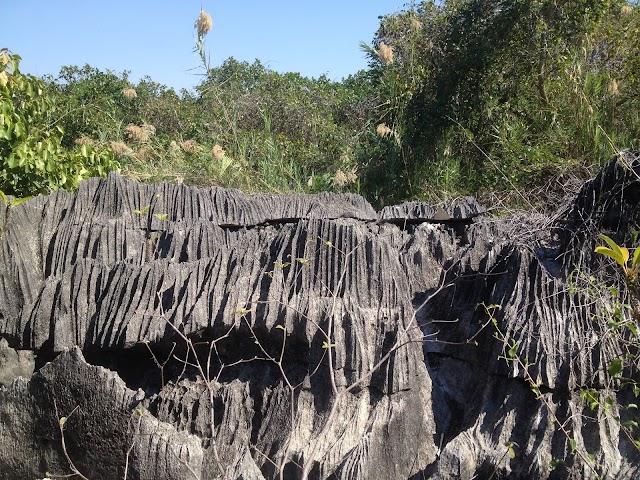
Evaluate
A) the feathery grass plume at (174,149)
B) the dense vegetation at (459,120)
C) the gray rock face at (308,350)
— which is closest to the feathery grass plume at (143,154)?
the dense vegetation at (459,120)

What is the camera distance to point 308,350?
310 centimetres

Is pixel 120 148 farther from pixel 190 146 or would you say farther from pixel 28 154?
pixel 28 154

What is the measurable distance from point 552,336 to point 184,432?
4.98 ft

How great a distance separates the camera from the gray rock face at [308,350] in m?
2.81

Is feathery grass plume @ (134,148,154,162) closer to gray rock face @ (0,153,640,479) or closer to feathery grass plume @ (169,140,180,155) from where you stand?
feathery grass plume @ (169,140,180,155)

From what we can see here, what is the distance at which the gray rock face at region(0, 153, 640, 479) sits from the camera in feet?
9.21

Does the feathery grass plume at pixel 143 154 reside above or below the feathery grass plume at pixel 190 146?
below

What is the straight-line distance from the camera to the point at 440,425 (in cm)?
308

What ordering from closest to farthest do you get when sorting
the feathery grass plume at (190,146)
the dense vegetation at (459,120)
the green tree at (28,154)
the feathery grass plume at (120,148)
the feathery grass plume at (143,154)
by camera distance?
1. the green tree at (28,154)
2. the dense vegetation at (459,120)
3. the feathery grass plume at (120,148)
4. the feathery grass plume at (143,154)
5. the feathery grass plume at (190,146)

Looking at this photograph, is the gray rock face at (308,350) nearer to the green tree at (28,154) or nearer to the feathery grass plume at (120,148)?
the green tree at (28,154)

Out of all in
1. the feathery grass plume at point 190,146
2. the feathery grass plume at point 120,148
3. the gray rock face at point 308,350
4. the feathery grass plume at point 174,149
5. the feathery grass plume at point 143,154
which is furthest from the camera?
the feathery grass plume at point 174,149

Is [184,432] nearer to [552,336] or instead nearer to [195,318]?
[195,318]

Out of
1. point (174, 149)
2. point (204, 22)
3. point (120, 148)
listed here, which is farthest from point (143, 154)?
point (204, 22)

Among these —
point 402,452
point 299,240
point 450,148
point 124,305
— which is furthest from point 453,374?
point 450,148
